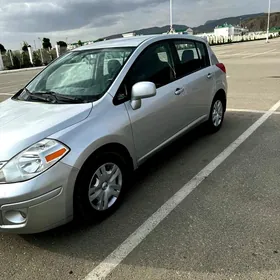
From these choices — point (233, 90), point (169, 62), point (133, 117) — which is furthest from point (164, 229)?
point (233, 90)

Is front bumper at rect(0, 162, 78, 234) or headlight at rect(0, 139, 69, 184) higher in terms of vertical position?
headlight at rect(0, 139, 69, 184)

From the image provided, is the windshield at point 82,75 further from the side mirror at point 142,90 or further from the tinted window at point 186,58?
the tinted window at point 186,58

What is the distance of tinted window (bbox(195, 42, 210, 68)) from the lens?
4871 millimetres

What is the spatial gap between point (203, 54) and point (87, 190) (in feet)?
10.5

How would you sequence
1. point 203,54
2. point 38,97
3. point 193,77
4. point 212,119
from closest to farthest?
point 38,97 → point 193,77 → point 203,54 → point 212,119

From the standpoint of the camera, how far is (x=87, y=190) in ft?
9.09

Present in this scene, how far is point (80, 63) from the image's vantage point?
12.5 ft

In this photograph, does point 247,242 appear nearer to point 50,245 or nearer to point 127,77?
point 50,245

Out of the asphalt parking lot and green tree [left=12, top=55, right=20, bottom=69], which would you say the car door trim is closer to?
the asphalt parking lot

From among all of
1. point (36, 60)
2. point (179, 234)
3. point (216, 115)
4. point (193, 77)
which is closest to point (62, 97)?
point (179, 234)

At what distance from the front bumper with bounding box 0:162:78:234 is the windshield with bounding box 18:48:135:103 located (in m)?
0.96

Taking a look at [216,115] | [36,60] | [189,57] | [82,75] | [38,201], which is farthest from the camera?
[36,60]

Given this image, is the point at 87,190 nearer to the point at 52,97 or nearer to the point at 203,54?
the point at 52,97

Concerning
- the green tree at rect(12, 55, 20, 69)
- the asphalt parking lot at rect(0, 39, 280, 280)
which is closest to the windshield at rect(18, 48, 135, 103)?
the asphalt parking lot at rect(0, 39, 280, 280)
